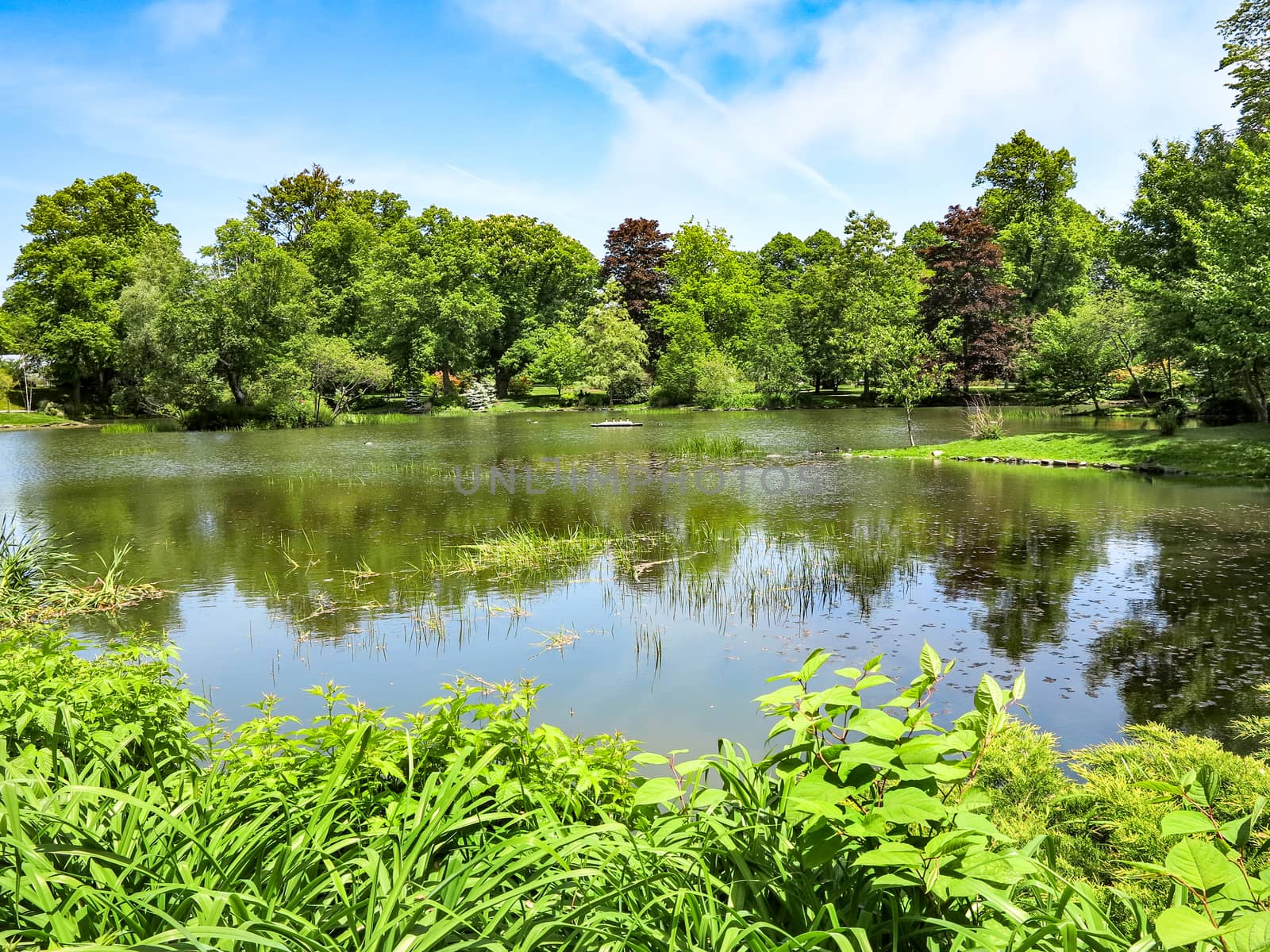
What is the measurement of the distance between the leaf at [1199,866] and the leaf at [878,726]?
0.57 metres

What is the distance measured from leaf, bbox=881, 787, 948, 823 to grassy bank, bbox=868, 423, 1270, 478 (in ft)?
70.0

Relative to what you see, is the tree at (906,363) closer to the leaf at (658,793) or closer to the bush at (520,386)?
the leaf at (658,793)

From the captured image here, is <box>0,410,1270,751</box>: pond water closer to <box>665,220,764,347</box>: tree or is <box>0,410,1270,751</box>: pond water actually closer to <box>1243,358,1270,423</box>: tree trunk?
<box>1243,358,1270,423</box>: tree trunk

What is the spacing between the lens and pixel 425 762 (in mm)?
2869

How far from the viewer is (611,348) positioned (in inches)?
2240

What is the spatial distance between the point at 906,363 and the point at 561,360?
38.9 meters

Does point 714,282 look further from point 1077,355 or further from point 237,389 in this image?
point 237,389

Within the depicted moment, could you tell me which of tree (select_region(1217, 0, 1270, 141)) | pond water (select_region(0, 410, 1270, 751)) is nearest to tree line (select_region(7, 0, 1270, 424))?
tree (select_region(1217, 0, 1270, 141))

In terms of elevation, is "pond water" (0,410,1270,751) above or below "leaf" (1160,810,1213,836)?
below

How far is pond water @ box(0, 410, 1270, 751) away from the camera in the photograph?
6746 millimetres

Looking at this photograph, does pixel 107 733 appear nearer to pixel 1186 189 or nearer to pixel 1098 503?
pixel 1098 503

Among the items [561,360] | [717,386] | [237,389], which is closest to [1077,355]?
[717,386]

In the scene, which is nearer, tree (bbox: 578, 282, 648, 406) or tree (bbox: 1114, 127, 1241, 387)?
tree (bbox: 1114, 127, 1241, 387)

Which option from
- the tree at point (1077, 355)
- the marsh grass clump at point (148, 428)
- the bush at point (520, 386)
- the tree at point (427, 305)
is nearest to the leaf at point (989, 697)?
the tree at point (1077, 355)
